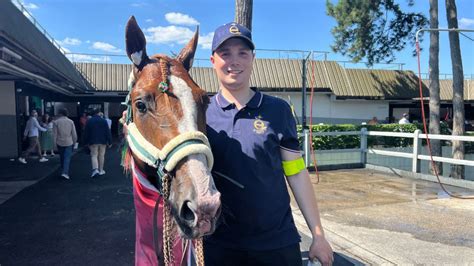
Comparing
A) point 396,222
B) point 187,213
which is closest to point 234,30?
point 187,213

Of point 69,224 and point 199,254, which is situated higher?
point 199,254

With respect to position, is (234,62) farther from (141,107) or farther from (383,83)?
(383,83)

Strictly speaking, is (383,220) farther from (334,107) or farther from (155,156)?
(334,107)

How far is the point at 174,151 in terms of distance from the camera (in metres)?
1.49

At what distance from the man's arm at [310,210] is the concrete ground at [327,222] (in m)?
2.46

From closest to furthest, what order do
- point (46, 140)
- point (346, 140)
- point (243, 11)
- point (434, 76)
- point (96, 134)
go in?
point (243, 11) → point (96, 134) → point (434, 76) → point (346, 140) → point (46, 140)

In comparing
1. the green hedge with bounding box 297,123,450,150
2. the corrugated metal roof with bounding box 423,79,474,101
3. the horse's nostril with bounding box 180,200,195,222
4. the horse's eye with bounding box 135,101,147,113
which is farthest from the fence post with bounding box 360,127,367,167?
the corrugated metal roof with bounding box 423,79,474,101

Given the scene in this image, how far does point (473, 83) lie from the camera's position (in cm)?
2369

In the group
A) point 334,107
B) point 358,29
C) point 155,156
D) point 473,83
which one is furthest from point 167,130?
point 473,83

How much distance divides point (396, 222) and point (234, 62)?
453cm

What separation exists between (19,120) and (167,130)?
13494mm

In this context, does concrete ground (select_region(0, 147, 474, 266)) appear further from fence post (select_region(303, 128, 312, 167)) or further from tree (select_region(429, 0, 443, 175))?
tree (select_region(429, 0, 443, 175))

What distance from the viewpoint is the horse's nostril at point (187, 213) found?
1376mm

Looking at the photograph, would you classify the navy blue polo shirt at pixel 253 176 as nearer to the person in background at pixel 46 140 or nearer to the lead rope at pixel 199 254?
A: the lead rope at pixel 199 254
